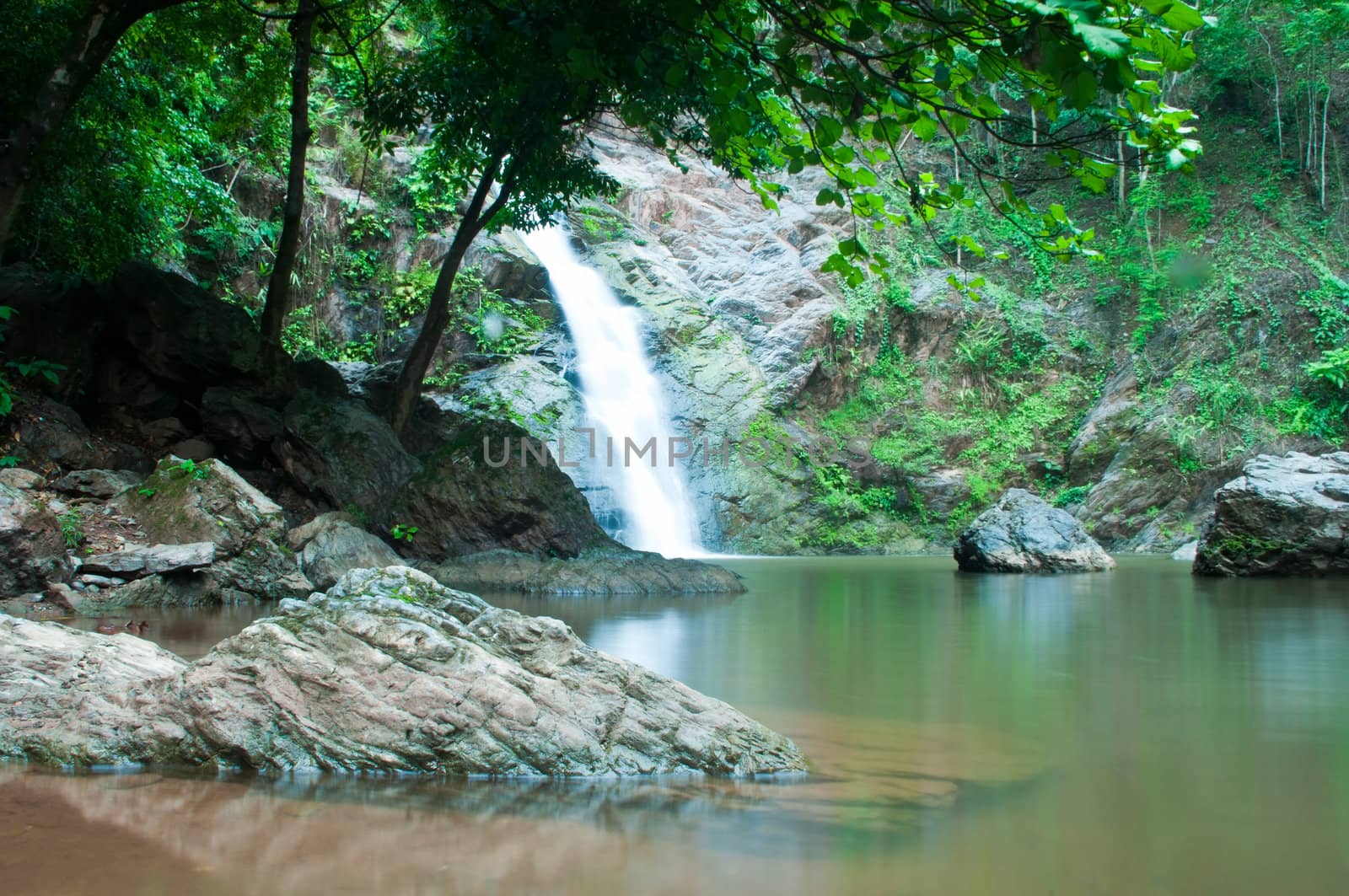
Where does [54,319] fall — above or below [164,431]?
above

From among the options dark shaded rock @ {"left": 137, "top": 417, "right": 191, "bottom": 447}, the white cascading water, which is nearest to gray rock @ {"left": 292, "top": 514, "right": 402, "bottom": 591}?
dark shaded rock @ {"left": 137, "top": 417, "right": 191, "bottom": 447}

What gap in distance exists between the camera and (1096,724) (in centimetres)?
365

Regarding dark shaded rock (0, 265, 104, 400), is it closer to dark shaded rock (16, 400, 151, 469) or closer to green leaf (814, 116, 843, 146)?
dark shaded rock (16, 400, 151, 469)

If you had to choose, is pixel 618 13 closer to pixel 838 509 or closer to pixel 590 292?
pixel 838 509

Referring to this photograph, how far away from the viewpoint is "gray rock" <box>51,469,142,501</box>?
7520 millimetres

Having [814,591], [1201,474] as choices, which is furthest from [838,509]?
[814,591]

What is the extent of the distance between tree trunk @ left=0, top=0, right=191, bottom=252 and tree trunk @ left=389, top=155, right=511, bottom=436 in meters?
5.50

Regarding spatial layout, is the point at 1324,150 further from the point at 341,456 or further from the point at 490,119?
the point at 341,456

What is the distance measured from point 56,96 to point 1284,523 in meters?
12.6

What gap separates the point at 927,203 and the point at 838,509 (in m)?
16.3

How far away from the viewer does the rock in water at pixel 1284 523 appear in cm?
1059

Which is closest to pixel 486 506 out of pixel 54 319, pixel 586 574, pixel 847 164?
pixel 586 574

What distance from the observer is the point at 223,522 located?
7402 millimetres

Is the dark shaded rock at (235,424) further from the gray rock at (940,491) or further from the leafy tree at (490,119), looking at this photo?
the gray rock at (940,491)
